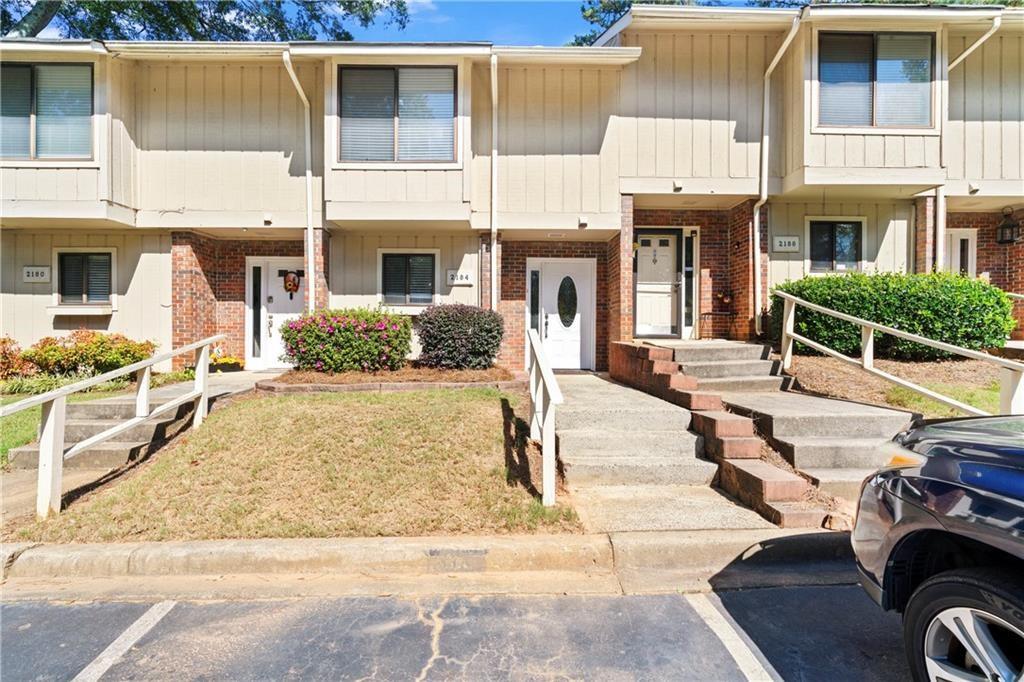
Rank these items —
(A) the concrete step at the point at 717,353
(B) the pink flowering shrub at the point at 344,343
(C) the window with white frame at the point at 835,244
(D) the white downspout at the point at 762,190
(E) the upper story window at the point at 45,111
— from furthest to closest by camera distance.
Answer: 1. (C) the window with white frame at the point at 835,244
2. (D) the white downspout at the point at 762,190
3. (E) the upper story window at the point at 45,111
4. (B) the pink flowering shrub at the point at 344,343
5. (A) the concrete step at the point at 717,353

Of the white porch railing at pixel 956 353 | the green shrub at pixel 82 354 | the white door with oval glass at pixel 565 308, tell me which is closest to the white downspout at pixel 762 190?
the white porch railing at pixel 956 353

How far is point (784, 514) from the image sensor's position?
3820 millimetres

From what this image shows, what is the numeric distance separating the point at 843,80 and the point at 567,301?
6046mm

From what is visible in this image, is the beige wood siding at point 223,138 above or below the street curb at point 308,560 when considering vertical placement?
above

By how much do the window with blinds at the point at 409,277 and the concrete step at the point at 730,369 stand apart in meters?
5.18

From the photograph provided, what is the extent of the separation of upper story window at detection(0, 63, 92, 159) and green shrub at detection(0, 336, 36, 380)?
340cm

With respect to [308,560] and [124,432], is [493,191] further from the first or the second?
[308,560]

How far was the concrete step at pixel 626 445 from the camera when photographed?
512 cm

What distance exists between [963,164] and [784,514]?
9.50m

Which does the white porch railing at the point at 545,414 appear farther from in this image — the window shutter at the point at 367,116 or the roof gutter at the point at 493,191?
the window shutter at the point at 367,116

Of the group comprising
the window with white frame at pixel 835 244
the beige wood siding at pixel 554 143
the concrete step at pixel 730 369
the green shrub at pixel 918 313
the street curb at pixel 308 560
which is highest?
the beige wood siding at pixel 554 143

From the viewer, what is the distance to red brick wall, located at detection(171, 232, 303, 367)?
9.59m

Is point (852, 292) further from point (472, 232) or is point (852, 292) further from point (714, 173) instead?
point (472, 232)

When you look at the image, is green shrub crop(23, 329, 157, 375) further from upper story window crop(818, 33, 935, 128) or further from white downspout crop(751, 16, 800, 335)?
upper story window crop(818, 33, 935, 128)
